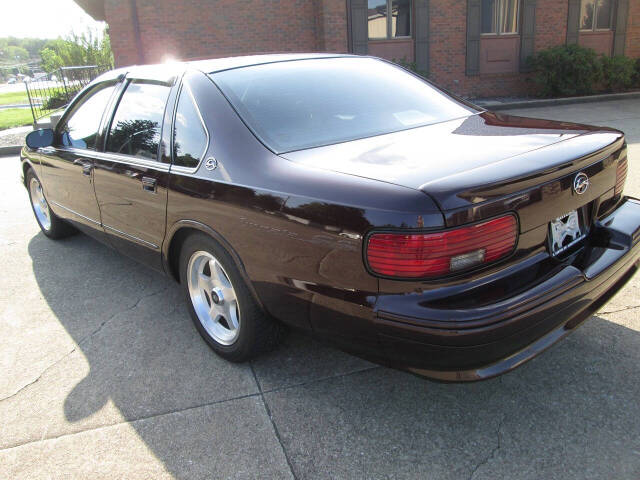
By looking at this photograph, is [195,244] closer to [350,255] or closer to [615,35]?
[350,255]

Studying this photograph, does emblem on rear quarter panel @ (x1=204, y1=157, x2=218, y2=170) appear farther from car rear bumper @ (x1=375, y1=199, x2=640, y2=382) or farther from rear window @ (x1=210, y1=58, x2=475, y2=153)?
car rear bumper @ (x1=375, y1=199, x2=640, y2=382)

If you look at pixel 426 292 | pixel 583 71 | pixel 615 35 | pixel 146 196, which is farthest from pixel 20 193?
pixel 615 35

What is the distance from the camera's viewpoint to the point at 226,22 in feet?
42.6

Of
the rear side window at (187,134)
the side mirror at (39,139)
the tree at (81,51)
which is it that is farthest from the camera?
the tree at (81,51)

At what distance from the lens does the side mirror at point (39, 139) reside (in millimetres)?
4242

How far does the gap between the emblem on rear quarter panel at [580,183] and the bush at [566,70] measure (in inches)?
529

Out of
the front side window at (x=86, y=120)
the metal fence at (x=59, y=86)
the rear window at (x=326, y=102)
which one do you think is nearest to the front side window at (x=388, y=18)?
the metal fence at (x=59, y=86)

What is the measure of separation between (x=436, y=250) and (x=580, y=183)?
816mm

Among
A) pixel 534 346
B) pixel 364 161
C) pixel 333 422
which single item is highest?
pixel 364 161

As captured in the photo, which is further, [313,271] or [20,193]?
[20,193]

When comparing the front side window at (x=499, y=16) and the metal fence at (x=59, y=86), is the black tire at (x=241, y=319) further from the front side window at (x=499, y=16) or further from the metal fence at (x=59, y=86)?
the metal fence at (x=59, y=86)

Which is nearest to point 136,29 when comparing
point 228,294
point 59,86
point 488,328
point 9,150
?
point 9,150

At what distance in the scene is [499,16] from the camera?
14.6 metres

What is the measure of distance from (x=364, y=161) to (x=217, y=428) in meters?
1.35
